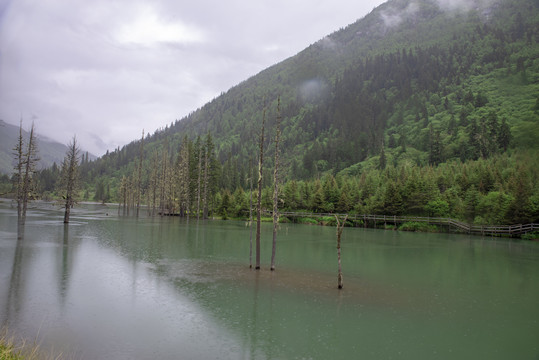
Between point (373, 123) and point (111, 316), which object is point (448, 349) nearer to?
point (111, 316)

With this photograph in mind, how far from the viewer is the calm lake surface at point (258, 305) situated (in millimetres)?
13367

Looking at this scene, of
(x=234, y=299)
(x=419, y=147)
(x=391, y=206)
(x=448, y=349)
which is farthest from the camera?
(x=419, y=147)

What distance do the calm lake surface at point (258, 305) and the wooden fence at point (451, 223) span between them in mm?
31532

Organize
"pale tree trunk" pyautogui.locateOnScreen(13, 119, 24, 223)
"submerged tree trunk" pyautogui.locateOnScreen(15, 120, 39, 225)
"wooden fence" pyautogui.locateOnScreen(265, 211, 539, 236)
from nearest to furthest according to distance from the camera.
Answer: "pale tree trunk" pyautogui.locateOnScreen(13, 119, 24, 223)
"submerged tree trunk" pyautogui.locateOnScreen(15, 120, 39, 225)
"wooden fence" pyautogui.locateOnScreen(265, 211, 539, 236)

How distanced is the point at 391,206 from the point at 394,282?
57882mm

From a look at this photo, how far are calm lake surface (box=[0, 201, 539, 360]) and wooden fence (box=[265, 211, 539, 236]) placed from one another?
103ft

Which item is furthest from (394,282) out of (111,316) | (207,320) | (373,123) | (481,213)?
(373,123)

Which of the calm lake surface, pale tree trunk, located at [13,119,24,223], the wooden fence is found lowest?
the calm lake surface

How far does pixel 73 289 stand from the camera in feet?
65.0

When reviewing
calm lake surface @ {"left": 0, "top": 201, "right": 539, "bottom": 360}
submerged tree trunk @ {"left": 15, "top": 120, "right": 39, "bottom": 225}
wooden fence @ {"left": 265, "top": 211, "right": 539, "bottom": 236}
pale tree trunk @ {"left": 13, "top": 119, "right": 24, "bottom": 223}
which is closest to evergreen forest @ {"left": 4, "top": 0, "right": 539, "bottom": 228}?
wooden fence @ {"left": 265, "top": 211, "right": 539, "bottom": 236}

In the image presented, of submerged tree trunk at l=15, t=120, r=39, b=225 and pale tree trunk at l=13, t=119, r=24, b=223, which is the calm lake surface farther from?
submerged tree trunk at l=15, t=120, r=39, b=225

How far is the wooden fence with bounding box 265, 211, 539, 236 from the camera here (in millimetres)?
61375

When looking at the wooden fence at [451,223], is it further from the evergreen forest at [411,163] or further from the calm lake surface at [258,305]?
the calm lake surface at [258,305]

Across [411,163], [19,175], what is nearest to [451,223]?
→ [411,163]
